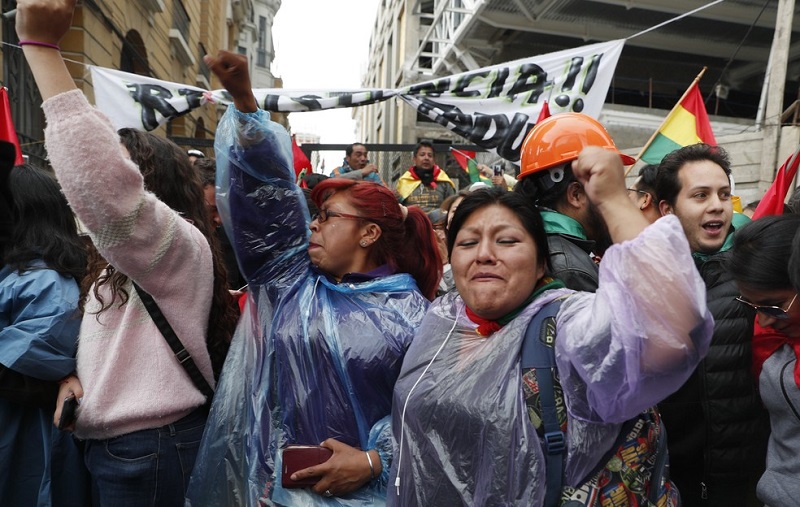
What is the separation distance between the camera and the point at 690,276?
41.6 inches

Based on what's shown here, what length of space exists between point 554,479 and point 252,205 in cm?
131

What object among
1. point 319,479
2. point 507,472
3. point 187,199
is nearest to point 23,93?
point 187,199

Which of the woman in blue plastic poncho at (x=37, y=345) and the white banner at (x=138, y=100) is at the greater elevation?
the white banner at (x=138, y=100)

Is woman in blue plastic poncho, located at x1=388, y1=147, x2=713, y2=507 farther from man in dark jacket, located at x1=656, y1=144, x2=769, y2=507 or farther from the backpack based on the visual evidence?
man in dark jacket, located at x1=656, y1=144, x2=769, y2=507

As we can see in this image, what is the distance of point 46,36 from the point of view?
154 cm

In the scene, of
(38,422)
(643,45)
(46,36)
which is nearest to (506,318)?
(46,36)

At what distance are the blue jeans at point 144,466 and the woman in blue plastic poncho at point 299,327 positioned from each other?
2.6 inches

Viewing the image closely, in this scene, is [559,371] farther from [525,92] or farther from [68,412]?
[525,92]

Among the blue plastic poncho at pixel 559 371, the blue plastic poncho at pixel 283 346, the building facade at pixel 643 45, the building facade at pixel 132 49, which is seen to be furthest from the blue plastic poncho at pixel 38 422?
the building facade at pixel 643 45

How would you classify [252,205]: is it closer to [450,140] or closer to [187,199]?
[187,199]

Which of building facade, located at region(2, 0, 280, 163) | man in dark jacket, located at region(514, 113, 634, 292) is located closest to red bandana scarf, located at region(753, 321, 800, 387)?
man in dark jacket, located at region(514, 113, 634, 292)

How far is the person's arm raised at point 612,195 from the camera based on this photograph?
1.13m

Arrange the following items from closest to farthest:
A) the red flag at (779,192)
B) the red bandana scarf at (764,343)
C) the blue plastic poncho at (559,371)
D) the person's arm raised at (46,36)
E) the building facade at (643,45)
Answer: the blue plastic poncho at (559,371) → the person's arm raised at (46,36) → the red bandana scarf at (764,343) → the red flag at (779,192) → the building facade at (643,45)

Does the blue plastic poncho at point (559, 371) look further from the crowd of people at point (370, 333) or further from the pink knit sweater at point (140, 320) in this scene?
the pink knit sweater at point (140, 320)
